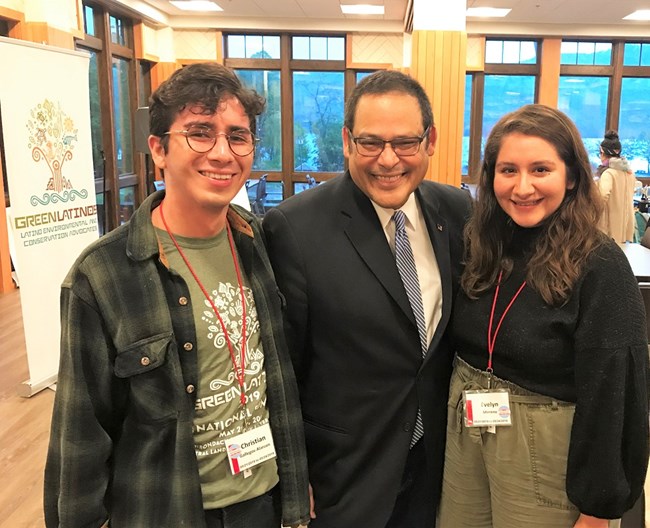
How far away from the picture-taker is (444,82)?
5613mm

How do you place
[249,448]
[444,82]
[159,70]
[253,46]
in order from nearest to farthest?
[249,448]
[444,82]
[159,70]
[253,46]

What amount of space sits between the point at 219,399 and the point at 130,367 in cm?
21

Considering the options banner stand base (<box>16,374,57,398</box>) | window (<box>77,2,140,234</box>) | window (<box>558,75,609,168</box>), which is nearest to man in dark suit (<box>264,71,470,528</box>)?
banner stand base (<box>16,374,57,398</box>)

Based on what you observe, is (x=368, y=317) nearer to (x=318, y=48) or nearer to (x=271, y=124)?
(x=271, y=124)

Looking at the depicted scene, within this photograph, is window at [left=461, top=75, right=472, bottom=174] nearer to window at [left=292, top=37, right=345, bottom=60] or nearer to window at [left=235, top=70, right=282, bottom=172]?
window at [left=292, top=37, right=345, bottom=60]

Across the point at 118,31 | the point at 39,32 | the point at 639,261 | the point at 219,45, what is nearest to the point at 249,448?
the point at 639,261

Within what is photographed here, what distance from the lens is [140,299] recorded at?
1.13 metres

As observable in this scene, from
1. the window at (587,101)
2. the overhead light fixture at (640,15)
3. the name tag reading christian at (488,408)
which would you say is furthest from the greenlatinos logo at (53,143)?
the window at (587,101)

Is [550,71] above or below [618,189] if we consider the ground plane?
above

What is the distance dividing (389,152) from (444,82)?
15.3ft

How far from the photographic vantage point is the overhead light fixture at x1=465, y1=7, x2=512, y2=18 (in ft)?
27.6

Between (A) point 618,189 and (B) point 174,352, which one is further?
(A) point 618,189

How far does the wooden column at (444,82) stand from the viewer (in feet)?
17.6

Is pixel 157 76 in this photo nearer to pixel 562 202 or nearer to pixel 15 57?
pixel 15 57
